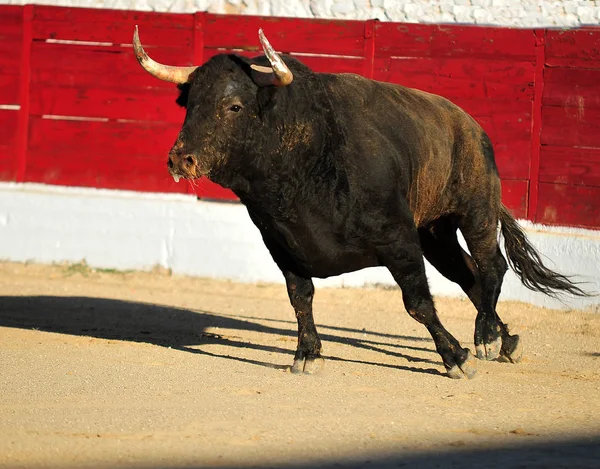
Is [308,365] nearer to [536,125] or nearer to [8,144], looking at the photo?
[536,125]

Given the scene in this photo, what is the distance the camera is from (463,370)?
20.6ft

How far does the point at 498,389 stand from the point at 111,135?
5981 millimetres

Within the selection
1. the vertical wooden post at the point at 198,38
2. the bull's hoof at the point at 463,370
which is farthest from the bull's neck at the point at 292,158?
the vertical wooden post at the point at 198,38

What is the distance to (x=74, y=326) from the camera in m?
7.94

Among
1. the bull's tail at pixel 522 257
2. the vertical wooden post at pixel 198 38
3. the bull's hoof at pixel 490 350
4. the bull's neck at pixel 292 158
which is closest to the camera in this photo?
the bull's neck at pixel 292 158

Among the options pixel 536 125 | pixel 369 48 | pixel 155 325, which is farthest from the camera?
pixel 369 48

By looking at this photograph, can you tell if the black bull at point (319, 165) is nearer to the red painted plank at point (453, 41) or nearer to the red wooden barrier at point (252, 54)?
the red wooden barrier at point (252, 54)

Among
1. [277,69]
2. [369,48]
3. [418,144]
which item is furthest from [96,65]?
[277,69]

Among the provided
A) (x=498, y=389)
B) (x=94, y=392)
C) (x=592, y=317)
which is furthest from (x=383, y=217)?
(x=592, y=317)

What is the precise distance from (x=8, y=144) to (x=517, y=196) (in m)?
4.84

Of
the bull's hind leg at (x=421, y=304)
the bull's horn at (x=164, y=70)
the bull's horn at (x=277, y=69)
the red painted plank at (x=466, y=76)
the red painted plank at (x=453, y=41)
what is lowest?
the bull's hind leg at (x=421, y=304)

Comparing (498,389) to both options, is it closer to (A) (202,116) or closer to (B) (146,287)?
(A) (202,116)

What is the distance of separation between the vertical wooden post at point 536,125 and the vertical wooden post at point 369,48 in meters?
1.41

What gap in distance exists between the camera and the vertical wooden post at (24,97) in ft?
36.6
